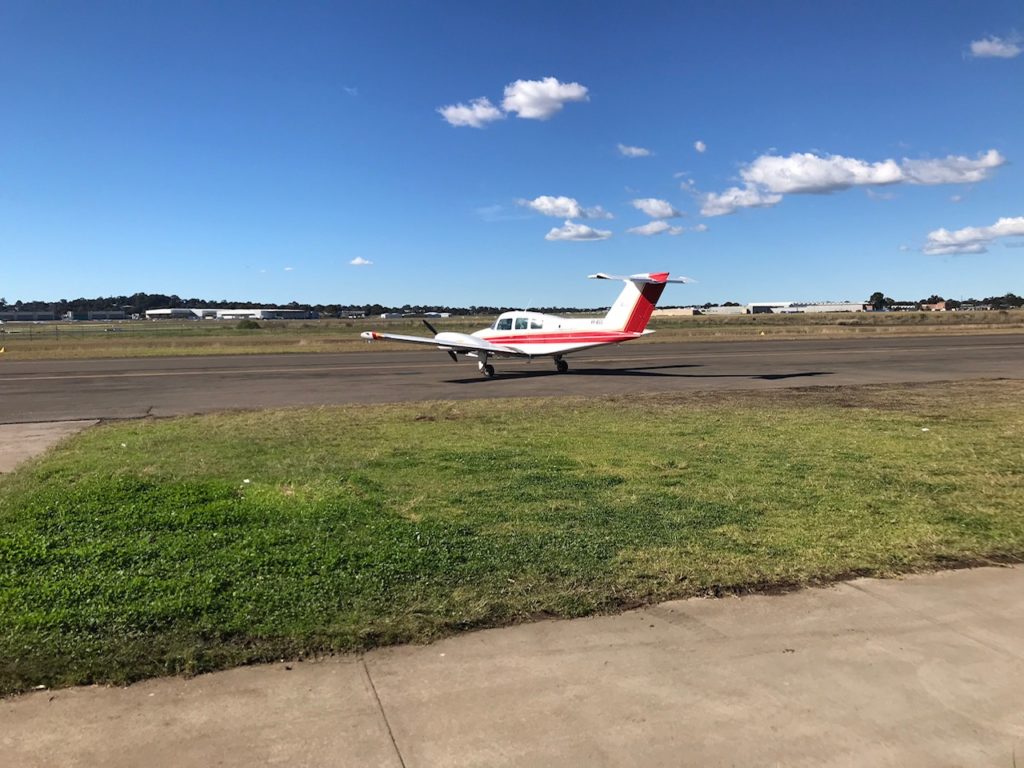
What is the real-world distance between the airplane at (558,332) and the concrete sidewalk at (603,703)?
73.4 ft

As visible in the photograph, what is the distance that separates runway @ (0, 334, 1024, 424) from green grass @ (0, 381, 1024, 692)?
308 inches

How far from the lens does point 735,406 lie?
663 inches

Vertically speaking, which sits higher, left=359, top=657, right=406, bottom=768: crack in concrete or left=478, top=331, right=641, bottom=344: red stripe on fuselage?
left=478, top=331, right=641, bottom=344: red stripe on fuselage

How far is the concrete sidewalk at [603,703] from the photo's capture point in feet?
11.1

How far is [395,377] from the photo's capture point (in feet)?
90.4

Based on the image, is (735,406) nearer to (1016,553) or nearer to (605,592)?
(1016,553)

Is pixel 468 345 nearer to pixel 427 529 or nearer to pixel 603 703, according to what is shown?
pixel 427 529

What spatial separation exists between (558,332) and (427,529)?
21.4 meters

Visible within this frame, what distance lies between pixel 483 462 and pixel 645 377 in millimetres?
17014

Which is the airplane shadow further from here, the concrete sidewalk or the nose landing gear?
the concrete sidewalk

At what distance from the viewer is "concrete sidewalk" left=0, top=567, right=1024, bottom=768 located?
11.1 ft

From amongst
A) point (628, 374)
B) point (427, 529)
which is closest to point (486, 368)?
point (628, 374)

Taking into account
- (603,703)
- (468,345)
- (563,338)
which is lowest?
(603,703)

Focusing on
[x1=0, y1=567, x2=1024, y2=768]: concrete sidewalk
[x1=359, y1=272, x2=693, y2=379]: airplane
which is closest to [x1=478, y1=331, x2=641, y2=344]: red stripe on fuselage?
[x1=359, y1=272, x2=693, y2=379]: airplane
